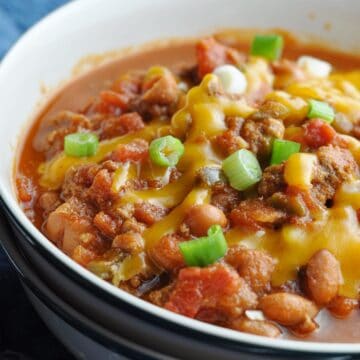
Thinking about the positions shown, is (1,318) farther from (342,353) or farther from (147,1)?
(147,1)

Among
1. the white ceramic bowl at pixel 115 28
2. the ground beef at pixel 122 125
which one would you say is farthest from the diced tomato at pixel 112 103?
the white ceramic bowl at pixel 115 28

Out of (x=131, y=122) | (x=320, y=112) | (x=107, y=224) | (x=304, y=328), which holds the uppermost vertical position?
(x=320, y=112)

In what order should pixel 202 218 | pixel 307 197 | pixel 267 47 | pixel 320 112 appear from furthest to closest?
pixel 267 47 < pixel 320 112 < pixel 307 197 < pixel 202 218

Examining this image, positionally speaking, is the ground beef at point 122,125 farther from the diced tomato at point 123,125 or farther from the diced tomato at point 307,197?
the diced tomato at point 307,197

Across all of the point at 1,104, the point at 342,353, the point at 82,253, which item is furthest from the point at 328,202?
the point at 1,104

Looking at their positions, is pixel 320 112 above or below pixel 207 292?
above

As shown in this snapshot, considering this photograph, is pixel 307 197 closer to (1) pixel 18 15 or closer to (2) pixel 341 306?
(2) pixel 341 306

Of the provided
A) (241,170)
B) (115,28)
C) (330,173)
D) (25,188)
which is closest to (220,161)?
(241,170)
